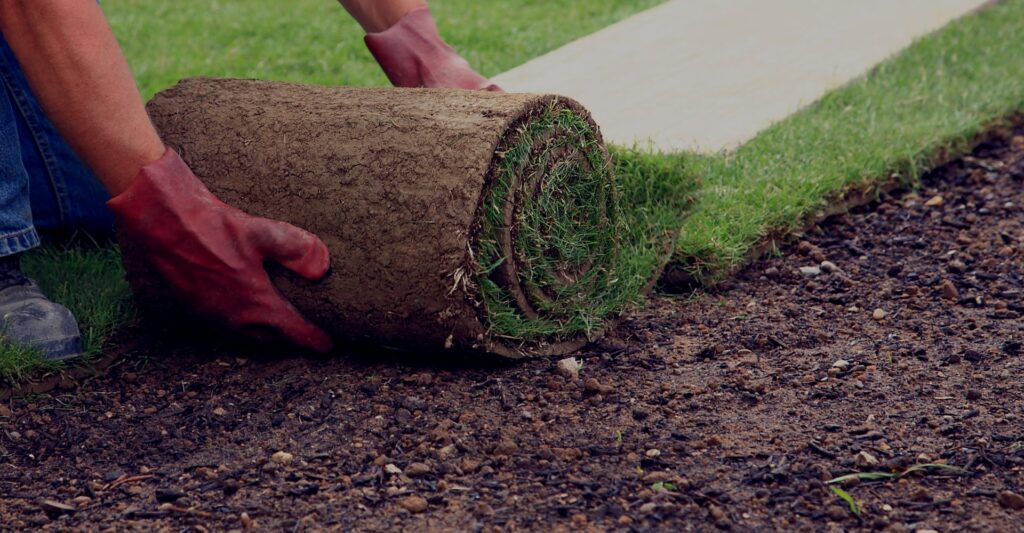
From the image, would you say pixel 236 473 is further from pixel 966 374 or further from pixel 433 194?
pixel 966 374

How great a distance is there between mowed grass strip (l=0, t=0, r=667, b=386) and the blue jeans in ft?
4.36

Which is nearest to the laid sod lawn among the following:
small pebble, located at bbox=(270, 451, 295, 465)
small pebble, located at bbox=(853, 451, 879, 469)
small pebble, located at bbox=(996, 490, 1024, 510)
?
small pebble, located at bbox=(270, 451, 295, 465)

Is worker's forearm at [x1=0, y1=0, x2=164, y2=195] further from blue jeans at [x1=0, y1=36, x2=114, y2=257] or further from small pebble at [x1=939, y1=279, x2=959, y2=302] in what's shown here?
small pebble at [x1=939, y1=279, x2=959, y2=302]

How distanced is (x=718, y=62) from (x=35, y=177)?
9.20ft

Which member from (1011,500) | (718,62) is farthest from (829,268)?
(718,62)

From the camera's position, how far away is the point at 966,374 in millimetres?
2381

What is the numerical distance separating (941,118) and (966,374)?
1808mm

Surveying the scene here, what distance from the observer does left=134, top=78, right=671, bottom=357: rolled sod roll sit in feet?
7.50

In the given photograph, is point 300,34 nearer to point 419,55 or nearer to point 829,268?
point 419,55

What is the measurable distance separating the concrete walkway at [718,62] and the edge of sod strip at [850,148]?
0.15 meters

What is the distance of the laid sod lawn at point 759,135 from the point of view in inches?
122

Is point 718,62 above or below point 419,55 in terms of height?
below

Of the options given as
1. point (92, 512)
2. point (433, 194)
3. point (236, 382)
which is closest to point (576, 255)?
point (433, 194)

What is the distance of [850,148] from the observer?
3.64 metres
